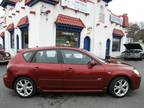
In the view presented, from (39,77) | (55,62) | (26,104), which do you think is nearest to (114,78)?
(55,62)

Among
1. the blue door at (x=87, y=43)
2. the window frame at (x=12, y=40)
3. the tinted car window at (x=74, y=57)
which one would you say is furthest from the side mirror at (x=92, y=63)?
the window frame at (x=12, y=40)

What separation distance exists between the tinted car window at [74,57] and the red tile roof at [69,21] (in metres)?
8.81

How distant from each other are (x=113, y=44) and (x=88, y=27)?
690cm

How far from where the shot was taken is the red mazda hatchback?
19.2 feet

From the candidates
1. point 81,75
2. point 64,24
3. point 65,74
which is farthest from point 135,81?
point 64,24

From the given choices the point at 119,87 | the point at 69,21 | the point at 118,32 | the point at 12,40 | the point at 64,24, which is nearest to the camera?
the point at 119,87

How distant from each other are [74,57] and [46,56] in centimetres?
86

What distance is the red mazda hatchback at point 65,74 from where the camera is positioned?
587cm

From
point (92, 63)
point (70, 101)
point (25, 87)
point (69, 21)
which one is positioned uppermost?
point (69, 21)

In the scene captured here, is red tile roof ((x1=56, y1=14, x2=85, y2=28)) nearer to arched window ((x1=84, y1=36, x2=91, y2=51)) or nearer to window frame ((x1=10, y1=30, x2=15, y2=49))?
arched window ((x1=84, y1=36, x2=91, y2=51))

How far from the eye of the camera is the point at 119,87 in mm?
6000

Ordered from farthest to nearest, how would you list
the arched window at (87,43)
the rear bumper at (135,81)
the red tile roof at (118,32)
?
1. the red tile roof at (118,32)
2. the arched window at (87,43)
3. the rear bumper at (135,81)

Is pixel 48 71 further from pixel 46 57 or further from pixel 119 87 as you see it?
pixel 119 87

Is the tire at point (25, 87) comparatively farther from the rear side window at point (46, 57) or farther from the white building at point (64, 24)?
the white building at point (64, 24)
